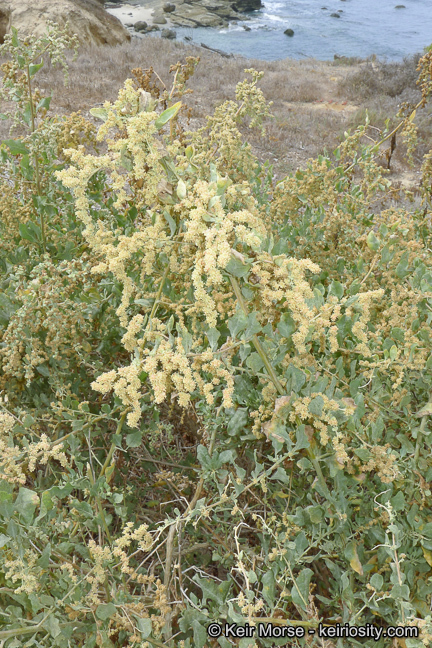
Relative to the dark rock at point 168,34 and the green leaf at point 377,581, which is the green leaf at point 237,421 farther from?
the dark rock at point 168,34

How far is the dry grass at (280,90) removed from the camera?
10.2 m

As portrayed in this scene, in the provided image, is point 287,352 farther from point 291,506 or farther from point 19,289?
point 19,289

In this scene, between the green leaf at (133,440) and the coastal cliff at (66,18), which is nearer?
the green leaf at (133,440)

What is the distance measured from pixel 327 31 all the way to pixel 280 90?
20.8 meters

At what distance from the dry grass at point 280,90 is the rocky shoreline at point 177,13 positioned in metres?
13.1

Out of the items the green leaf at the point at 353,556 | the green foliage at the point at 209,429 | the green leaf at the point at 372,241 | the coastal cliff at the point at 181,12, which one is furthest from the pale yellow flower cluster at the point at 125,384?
the coastal cliff at the point at 181,12

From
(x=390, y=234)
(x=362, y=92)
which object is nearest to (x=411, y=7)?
(x=362, y=92)

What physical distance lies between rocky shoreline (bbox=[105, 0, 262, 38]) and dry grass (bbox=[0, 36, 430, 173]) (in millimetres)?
13135

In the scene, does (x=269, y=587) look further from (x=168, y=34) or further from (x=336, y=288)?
(x=168, y=34)

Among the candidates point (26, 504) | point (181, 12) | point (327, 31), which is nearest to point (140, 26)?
point (181, 12)

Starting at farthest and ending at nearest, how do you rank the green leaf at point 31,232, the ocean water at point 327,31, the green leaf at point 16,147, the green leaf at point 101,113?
the ocean water at point 327,31 → the green leaf at point 31,232 → the green leaf at point 16,147 → the green leaf at point 101,113

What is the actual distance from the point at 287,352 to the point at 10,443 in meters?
0.75

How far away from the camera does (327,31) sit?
30812mm

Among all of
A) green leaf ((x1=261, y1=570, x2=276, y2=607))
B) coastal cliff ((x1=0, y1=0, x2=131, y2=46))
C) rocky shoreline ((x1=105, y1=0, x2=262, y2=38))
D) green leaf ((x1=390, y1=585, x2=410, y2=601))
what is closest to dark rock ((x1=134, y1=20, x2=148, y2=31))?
rocky shoreline ((x1=105, y1=0, x2=262, y2=38))
